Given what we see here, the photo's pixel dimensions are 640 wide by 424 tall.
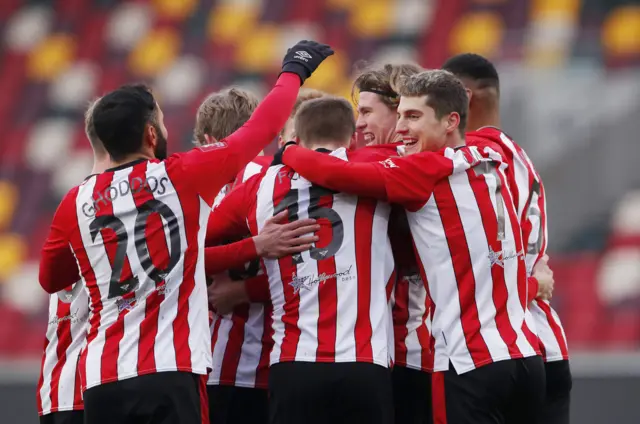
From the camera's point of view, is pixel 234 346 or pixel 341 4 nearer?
pixel 234 346

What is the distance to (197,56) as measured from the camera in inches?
531

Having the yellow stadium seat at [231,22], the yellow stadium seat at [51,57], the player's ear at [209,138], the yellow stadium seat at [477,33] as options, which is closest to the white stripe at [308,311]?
the player's ear at [209,138]


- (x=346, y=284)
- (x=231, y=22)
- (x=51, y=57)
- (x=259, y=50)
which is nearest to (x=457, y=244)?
(x=346, y=284)

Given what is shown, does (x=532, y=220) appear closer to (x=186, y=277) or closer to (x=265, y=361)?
(x=265, y=361)

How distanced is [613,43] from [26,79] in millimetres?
7443

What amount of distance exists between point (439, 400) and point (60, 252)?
60.3 inches

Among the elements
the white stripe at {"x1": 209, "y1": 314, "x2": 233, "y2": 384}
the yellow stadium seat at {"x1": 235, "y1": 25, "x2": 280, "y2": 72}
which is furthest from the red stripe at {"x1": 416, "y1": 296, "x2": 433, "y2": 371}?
the yellow stadium seat at {"x1": 235, "y1": 25, "x2": 280, "y2": 72}

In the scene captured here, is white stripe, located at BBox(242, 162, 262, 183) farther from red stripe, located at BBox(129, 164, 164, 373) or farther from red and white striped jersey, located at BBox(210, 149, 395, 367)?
red stripe, located at BBox(129, 164, 164, 373)

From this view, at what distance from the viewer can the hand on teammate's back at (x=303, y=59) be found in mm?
4328

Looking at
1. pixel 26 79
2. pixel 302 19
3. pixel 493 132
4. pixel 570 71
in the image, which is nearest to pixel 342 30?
pixel 302 19

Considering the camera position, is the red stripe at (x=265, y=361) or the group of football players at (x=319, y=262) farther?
the red stripe at (x=265, y=361)

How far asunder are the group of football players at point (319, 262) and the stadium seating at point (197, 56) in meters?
6.06

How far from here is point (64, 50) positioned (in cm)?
1420

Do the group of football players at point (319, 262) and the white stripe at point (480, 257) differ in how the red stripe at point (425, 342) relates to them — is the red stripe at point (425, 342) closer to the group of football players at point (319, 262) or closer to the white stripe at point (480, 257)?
the group of football players at point (319, 262)
